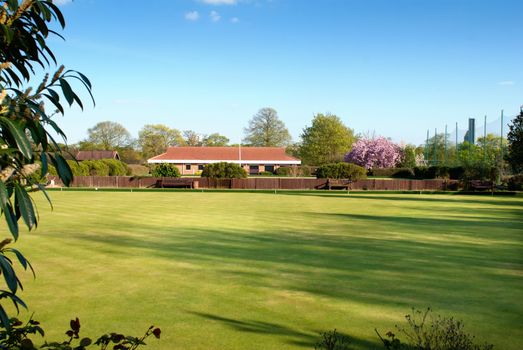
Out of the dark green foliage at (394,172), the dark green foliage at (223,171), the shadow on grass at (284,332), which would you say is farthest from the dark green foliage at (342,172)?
the shadow on grass at (284,332)

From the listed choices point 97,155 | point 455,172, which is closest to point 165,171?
point 455,172

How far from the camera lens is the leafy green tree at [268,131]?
94488 mm

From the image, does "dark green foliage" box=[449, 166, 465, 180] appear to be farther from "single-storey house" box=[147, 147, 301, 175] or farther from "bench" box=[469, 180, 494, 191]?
"single-storey house" box=[147, 147, 301, 175]

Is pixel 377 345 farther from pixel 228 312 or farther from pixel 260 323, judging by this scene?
pixel 228 312

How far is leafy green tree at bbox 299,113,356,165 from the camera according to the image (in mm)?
77812

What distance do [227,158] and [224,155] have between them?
1.03 metres

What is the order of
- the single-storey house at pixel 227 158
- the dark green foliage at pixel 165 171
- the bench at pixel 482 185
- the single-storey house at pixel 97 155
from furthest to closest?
the single-storey house at pixel 97 155, the single-storey house at pixel 227 158, the dark green foliage at pixel 165 171, the bench at pixel 482 185

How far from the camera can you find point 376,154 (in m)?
68.9

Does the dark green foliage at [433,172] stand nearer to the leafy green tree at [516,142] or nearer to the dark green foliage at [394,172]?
→ the dark green foliage at [394,172]

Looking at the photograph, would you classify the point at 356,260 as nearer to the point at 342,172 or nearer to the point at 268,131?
the point at 342,172

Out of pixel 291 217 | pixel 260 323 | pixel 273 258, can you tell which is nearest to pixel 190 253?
pixel 273 258

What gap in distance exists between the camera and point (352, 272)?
28.6 feet

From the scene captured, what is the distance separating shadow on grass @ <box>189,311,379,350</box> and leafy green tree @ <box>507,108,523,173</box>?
2919 cm

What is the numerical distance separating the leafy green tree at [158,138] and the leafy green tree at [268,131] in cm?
1983
